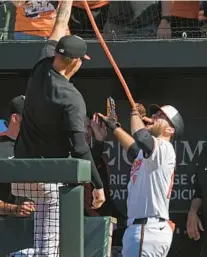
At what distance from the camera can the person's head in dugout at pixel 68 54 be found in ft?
13.6

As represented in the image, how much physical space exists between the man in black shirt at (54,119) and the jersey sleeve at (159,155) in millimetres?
1251

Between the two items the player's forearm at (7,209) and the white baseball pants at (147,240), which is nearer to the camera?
the player's forearm at (7,209)

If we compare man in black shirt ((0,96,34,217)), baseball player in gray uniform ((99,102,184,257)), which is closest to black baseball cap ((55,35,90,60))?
man in black shirt ((0,96,34,217))

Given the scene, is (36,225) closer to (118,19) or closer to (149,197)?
(149,197)

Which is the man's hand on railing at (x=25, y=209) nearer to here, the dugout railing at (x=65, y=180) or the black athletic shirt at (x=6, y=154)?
the black athletic shirt at (x=6, y=154)

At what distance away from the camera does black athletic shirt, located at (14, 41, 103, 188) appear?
13.2ft

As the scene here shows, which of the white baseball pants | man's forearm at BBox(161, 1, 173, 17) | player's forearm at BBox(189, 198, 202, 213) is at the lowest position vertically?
the white baseball pants

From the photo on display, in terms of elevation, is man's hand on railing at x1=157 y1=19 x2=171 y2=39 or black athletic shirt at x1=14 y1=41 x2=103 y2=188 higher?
man's hand on railing at x1=157 y1=19 x2=171 y2=39

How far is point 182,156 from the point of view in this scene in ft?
26.5

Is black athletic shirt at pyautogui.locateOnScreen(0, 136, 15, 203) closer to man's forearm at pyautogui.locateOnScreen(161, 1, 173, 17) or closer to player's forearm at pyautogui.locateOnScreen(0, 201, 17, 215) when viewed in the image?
player's forearm at pyautogui.locateOnScreen(0, 201, 17, 215)

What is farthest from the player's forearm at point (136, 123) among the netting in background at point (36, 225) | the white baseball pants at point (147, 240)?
the netting in background at point (36, 225)

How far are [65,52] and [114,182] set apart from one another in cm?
Answer: 410

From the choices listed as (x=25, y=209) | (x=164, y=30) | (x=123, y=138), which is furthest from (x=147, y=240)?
(x=164, y=30)

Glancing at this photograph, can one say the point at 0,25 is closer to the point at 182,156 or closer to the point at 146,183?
the point at 182,156
